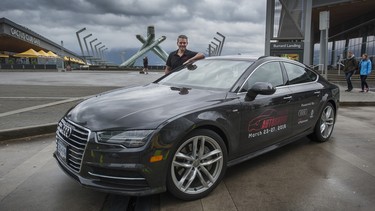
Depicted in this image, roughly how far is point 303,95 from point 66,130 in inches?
129

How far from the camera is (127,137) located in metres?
2.84

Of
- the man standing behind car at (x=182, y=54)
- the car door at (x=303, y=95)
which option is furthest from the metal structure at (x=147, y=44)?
the car door at (x=303, y=95)

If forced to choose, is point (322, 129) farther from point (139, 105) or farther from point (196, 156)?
point (139, 105)

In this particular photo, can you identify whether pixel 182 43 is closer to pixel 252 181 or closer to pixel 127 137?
pixel 252 181

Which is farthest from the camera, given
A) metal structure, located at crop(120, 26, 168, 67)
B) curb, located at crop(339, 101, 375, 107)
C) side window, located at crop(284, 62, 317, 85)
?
metal structure, located at crop(120, 26, 168, 67)

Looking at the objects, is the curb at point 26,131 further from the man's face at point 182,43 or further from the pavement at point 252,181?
the man's face at point 182,43

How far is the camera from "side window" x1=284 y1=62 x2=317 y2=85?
473 cm

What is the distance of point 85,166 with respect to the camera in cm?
293

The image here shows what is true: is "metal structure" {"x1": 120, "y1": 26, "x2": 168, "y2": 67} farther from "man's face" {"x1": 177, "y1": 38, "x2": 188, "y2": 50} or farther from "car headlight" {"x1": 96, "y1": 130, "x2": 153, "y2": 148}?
"car headlight" {"x1": 96, "y1": 130, "x2": 153, "y2": 148}

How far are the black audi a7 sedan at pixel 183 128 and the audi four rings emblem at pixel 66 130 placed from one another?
0.03 ft

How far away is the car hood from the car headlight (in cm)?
5

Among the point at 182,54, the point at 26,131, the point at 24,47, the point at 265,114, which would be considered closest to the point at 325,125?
the point at 265,114

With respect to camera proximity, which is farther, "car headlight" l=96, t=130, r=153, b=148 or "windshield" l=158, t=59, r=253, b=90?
"windshield" l=158, t=59, r=253, b=90

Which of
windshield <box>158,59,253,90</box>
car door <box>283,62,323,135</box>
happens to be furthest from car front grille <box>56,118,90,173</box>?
car door <box>283,62,323,135</box>
